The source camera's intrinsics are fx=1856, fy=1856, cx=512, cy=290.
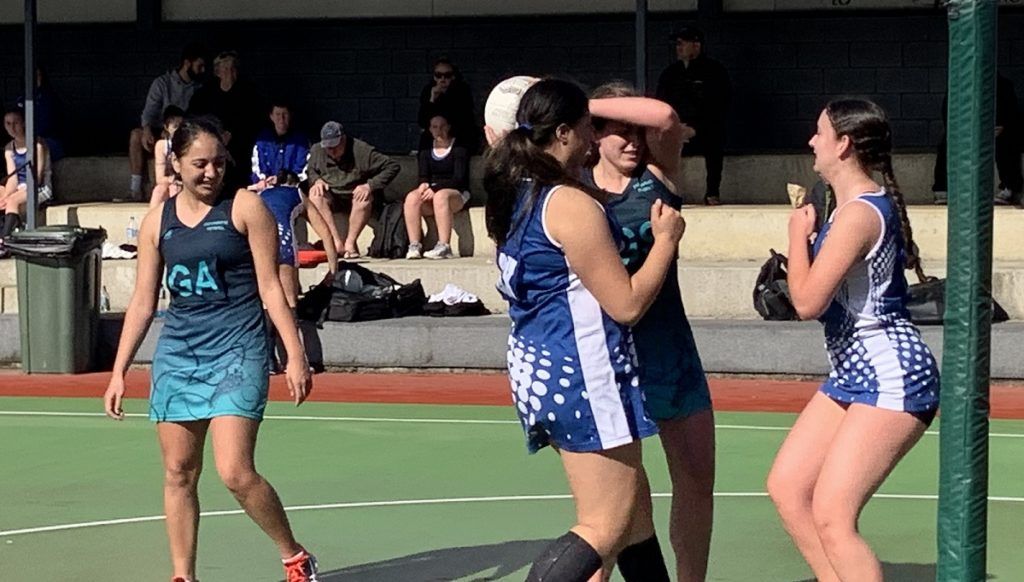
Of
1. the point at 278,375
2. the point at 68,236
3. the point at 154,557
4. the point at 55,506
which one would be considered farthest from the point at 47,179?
the point at 154,557

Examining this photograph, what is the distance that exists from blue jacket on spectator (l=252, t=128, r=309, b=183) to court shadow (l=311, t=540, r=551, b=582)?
32.2ft

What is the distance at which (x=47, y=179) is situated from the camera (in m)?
19.0

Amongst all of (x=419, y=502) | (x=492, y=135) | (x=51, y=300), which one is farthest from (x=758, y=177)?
(x=492, y=135)

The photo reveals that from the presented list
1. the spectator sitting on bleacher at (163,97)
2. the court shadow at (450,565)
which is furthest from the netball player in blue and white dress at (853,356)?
the spectator sitting on bleacher at (163,97)

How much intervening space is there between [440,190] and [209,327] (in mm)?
10343

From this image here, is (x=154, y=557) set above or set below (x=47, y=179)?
below

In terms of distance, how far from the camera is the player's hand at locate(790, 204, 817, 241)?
18.9 feet

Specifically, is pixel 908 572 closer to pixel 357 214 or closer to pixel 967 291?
pixel 967 291

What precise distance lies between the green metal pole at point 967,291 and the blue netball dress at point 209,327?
3.23 m

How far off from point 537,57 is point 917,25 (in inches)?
159

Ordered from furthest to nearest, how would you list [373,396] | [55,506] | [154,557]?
[373,396], [55,506], [154,557]

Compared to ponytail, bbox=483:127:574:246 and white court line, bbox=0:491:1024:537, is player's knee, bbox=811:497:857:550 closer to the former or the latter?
ponytail, bbox=483:127:574:246

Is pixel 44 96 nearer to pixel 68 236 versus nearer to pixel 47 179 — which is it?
pixel 47 179

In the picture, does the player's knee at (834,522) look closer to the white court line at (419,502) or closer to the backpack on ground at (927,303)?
the white court line at (419,502)
